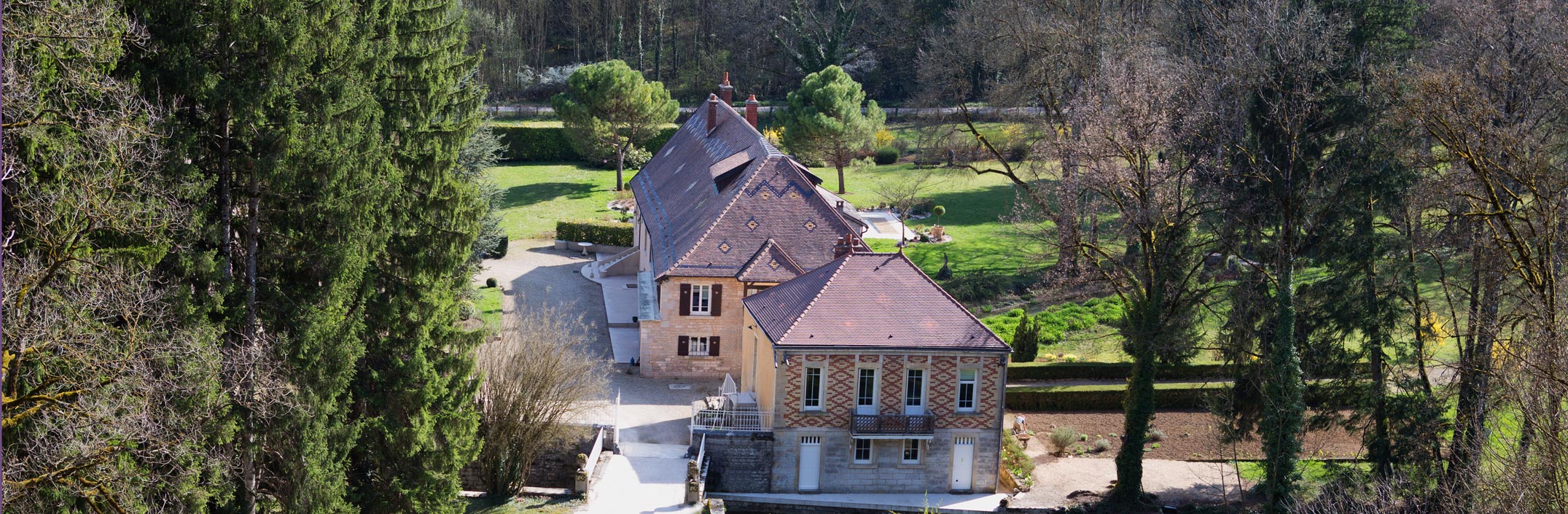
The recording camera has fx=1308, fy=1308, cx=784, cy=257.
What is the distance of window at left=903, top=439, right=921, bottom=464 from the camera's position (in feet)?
103

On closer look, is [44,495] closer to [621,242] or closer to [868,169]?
[621,242]

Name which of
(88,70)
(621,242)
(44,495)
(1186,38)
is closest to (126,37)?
(88,70)

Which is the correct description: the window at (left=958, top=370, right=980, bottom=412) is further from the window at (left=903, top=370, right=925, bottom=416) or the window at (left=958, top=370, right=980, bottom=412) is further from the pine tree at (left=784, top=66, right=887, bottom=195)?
the pine tree at (left=784, top=66, right=887, bottom=195)

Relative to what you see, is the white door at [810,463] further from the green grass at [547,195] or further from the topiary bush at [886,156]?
the topiary bush at [886,156]

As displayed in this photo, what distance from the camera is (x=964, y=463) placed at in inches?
1244

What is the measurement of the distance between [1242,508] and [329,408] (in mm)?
19960

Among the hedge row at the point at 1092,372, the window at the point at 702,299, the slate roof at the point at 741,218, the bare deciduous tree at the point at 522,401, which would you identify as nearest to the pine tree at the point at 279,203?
the bare deciduous tree at the point at 522,401

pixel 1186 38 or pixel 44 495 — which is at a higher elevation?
pixel 1186 38

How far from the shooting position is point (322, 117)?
67.3ft

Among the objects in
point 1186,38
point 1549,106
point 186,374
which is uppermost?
point 1186,38

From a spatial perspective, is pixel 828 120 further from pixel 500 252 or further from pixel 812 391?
pixel 812 391

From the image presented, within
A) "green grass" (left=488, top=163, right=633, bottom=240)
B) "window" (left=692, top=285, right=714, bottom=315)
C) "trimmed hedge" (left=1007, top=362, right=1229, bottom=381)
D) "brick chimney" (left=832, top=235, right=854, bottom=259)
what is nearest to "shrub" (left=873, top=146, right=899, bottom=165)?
"green grass" (left=488, top=163, right=633, bottom=240)

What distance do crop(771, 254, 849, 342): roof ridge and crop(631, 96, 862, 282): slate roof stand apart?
228 centimetres

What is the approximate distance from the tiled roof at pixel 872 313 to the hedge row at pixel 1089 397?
21.9ft
